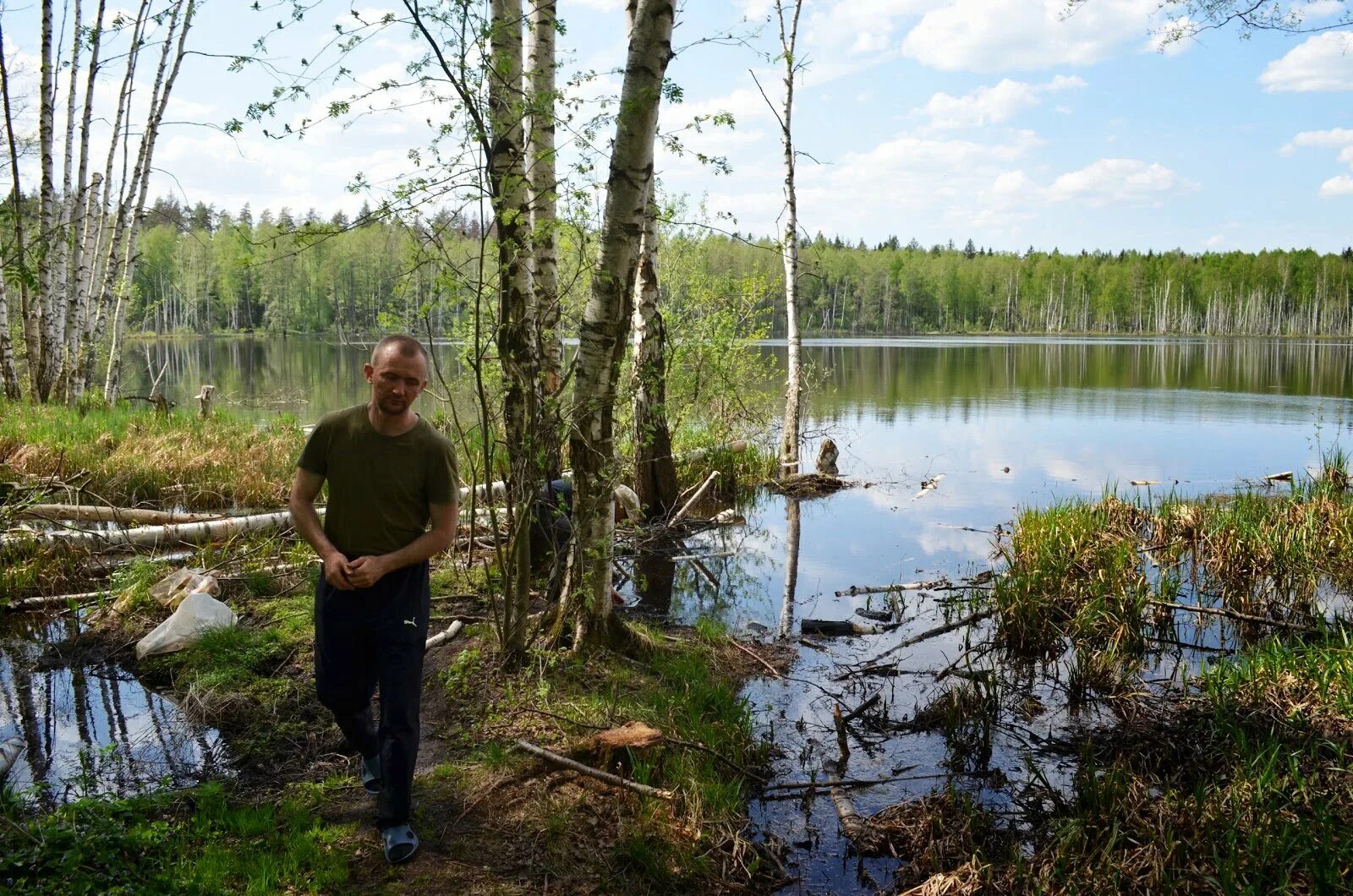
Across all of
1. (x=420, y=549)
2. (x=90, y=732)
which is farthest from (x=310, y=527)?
(x=90, y=732)

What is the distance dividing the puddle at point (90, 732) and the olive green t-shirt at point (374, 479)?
1.90 metres

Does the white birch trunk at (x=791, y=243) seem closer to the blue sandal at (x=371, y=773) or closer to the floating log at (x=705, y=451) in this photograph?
the floating log at (x=705, y=451)

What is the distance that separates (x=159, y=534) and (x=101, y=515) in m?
0.68

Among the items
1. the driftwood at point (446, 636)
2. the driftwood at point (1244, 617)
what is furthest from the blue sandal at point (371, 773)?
the driftwood at point (1244, 617)

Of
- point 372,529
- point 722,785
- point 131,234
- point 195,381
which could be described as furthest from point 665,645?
point 195,381

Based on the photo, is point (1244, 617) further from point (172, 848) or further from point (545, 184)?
point (172, 848)

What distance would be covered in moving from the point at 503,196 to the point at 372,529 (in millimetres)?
1854

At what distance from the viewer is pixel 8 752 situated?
4.98 metres

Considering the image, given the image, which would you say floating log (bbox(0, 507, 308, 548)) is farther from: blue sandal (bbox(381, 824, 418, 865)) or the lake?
blue sandal (bbox(381, 824, 418, 865))

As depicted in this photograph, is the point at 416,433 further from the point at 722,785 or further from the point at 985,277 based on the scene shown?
the point at 985,277

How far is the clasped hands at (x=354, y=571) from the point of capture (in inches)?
142

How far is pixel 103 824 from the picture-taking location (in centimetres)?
355

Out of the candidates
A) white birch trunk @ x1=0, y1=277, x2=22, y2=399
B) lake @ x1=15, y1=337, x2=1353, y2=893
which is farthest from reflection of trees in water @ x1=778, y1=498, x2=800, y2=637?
white birch trunk @ x1=0, y1=277, x2=22, y2=399

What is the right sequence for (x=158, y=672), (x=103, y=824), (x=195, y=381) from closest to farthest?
(x=103, y=824) → (x=158, y=672) → (x=195, y=381)
